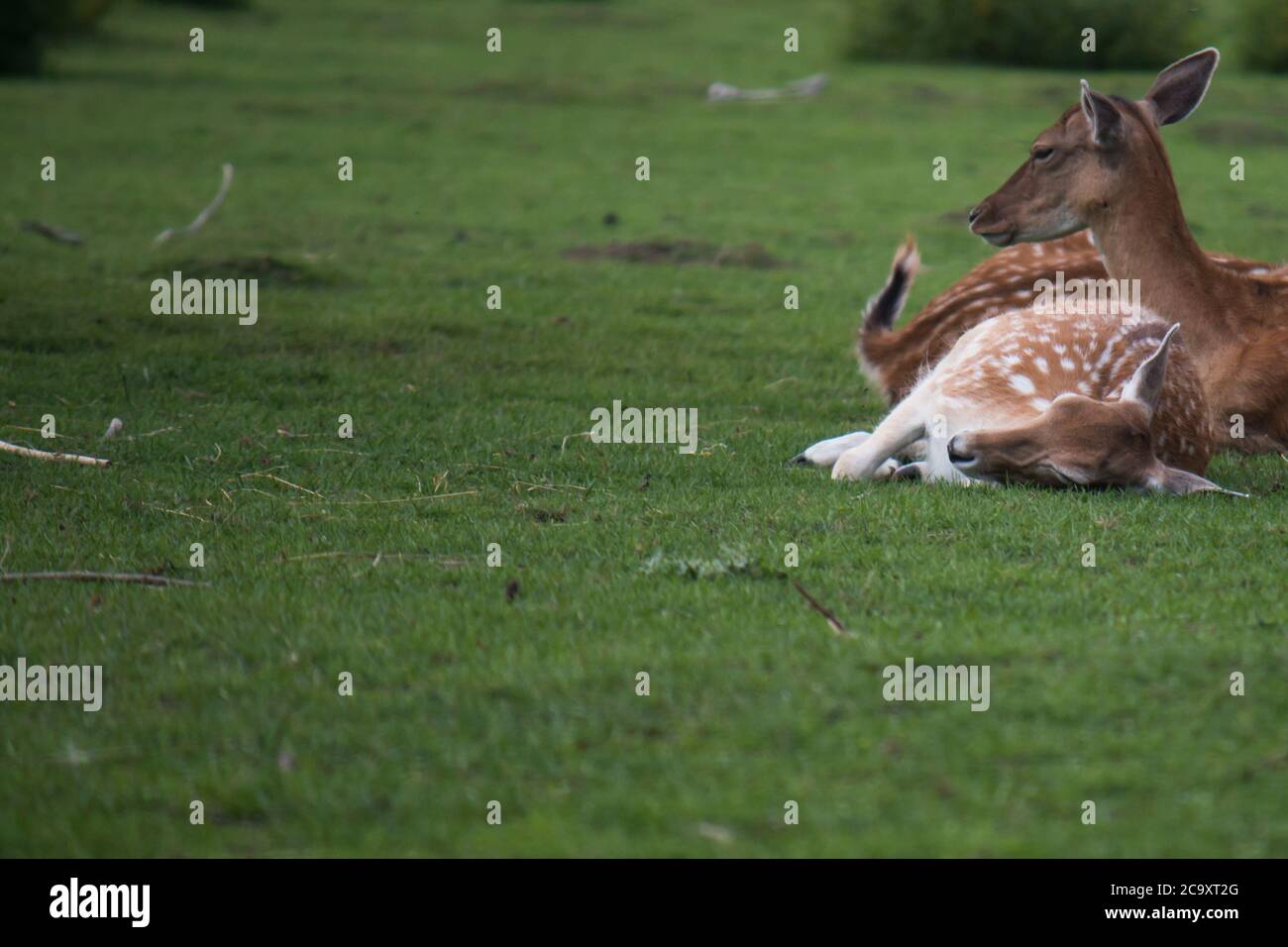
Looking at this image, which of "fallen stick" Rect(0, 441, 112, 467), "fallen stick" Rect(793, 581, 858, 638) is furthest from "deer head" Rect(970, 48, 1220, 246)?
"fallen stick" Rect(0, 441, 112, 467)

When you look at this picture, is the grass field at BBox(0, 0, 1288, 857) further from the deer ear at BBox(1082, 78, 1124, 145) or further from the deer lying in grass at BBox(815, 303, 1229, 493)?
the deer ear at BBox(1082, 78, 1124, 145)

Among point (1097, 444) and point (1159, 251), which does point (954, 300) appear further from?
point (1097, 444)

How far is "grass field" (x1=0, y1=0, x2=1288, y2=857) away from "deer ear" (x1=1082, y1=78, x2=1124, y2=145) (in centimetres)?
158

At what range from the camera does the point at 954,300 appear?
25.8 feet

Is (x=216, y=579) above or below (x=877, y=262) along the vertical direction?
below

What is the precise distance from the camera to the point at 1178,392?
6.52 metres

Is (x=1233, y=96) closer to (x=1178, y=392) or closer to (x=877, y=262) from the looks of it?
(x=877, y=262)

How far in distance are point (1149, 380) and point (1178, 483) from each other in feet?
1.31

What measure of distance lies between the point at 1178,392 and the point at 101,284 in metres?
6.95

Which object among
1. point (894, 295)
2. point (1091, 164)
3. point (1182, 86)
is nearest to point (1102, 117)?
point (1091, 164)

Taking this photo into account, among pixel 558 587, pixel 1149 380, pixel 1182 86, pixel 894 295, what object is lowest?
pixel 558 587

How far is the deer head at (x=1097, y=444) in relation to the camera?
605 cm
